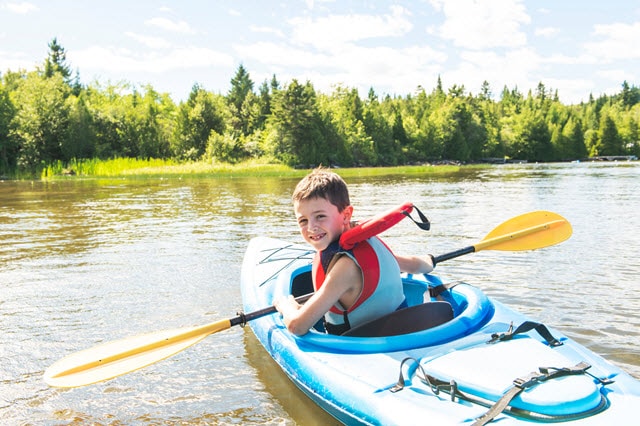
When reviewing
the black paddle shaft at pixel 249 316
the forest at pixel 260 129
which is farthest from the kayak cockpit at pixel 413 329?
the forest at pixel 260 129

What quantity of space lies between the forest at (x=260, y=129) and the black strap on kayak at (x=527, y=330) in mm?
32506

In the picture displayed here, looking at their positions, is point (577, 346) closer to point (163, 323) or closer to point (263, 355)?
point (263, 355)

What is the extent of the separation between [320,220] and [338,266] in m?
0.22

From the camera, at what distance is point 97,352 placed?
2.85 metres

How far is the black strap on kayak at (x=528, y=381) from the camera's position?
1.90 m

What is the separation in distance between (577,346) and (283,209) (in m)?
9.08

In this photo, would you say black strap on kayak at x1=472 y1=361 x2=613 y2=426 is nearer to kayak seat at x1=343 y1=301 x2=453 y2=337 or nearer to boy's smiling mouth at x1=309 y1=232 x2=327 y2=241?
kayak seat at x1=343 y1=301 x2=453 y2=337

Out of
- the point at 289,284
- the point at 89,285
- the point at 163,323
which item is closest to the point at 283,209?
the point at 89,285

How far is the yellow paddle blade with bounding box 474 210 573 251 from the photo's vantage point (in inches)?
159

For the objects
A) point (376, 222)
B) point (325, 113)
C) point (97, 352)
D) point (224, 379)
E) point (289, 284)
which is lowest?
point (224, 379)

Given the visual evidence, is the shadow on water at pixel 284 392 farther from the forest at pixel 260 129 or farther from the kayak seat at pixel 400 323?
the forest at pixel 260 129

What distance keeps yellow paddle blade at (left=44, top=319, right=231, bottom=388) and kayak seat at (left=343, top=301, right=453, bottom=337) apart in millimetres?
788

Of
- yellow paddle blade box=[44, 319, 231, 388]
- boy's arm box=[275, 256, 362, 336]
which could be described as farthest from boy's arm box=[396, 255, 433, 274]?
yellow paddle blade box=[44, 319, 231, 388]

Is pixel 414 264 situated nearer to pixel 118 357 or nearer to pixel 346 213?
pixel 346 213
